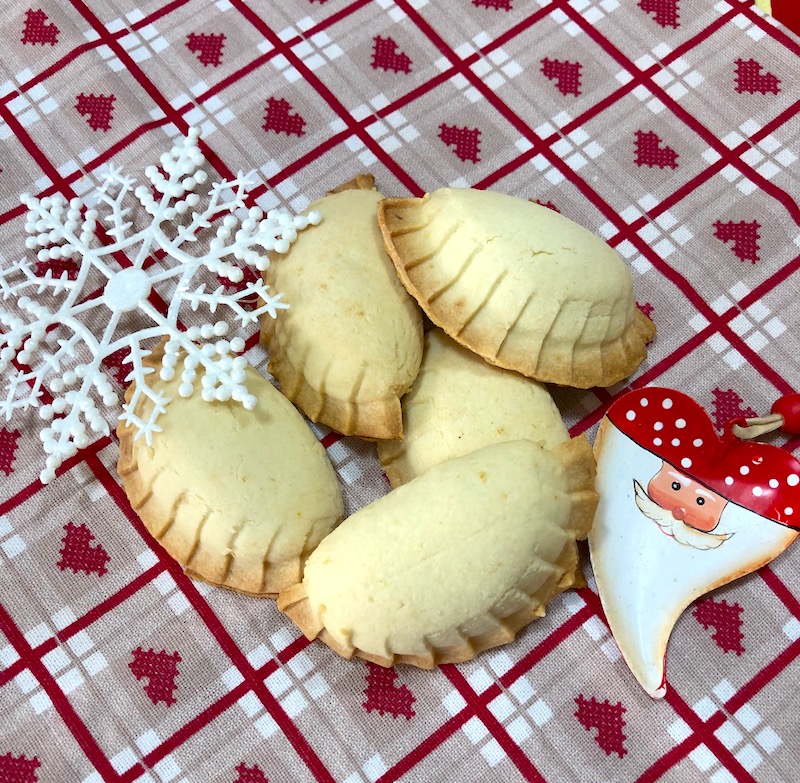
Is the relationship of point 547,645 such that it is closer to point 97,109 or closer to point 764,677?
point 764,677

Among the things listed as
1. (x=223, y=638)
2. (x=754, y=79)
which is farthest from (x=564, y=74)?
(x=223, y=638)

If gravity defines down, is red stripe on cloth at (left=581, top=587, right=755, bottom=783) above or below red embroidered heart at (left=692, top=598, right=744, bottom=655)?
below

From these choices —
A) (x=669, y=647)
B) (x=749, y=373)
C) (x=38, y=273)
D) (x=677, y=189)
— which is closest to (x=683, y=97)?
(x=677, y=189)

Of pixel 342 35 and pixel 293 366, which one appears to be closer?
pixel 293 366

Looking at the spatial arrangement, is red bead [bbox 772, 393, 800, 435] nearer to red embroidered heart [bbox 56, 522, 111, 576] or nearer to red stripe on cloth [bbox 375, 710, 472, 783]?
red stripe on cloth [bbox 375, 710, 472, 783]

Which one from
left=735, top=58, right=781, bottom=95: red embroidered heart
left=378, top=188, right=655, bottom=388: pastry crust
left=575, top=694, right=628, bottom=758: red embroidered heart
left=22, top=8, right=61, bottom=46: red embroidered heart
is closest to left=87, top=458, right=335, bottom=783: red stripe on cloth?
left=575, top=694, right=628, bottom=758: red embroidered heart

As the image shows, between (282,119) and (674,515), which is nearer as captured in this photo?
(674,515)

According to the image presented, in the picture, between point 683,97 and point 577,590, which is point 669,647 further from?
point 683,97
